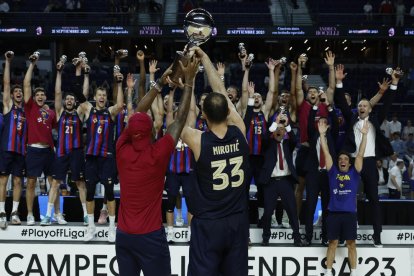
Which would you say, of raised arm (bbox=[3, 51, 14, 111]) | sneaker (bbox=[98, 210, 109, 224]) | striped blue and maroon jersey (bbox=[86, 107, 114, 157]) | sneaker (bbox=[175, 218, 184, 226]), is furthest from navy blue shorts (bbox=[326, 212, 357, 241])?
raised arm (bbox=[3, 51, 14, 111])

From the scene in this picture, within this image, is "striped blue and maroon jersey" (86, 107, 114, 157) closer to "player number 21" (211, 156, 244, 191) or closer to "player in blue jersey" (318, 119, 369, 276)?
"player in blue jersey" (318, 119, 369, 276)

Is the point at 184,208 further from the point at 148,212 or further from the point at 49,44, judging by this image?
the point at 49,44

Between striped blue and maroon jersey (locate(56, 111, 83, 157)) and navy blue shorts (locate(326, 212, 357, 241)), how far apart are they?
11.1ft

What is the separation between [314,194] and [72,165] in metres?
3.15

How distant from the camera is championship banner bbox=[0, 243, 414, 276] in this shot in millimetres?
9383

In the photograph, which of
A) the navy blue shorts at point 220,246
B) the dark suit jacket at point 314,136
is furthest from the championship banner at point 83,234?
the navy blue shorts at point 220,246

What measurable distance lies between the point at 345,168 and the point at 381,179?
18.7ft

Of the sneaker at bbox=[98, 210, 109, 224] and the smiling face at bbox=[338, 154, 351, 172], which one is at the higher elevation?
the smiling face at bbox=[338, 154, 351, 172]

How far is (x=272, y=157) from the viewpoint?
9422 mm

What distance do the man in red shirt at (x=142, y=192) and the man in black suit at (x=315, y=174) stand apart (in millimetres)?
3850

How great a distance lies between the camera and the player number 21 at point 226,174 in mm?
5621

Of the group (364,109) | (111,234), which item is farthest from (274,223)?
(111,234)

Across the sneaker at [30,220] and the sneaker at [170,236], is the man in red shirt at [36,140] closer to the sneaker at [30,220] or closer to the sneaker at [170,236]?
the sneaker at [30,220]

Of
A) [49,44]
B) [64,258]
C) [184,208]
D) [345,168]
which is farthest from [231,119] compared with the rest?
[49,44]
